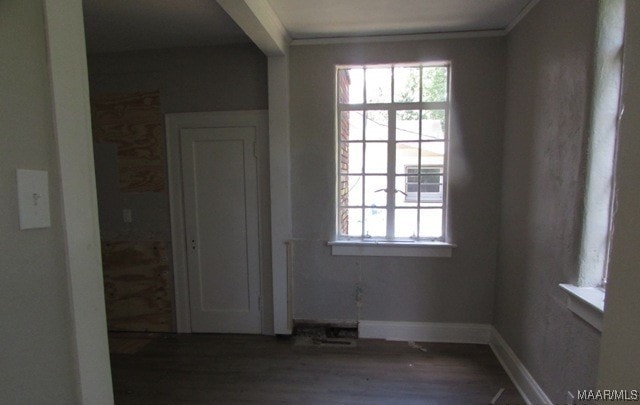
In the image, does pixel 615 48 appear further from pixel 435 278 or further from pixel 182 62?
pixel 182 62

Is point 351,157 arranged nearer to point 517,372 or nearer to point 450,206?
point 450,206

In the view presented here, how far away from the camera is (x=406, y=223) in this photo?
2697 mm

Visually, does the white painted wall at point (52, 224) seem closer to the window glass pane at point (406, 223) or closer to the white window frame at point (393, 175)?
the white window frame at point (393, 175)

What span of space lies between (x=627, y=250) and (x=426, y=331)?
7.31 feet

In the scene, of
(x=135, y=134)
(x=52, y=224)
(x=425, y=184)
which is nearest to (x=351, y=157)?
(x=425, y=184)

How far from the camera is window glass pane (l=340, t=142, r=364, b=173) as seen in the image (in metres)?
2.71

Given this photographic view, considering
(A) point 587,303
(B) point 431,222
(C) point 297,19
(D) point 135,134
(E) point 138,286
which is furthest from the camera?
(E) point 138,286

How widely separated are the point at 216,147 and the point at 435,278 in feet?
7.67

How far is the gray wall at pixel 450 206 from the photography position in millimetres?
2461

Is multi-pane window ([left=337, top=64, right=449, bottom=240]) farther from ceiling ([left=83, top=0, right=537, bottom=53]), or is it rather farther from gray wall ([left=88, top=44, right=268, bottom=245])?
gray wall ([left=88, top=44, right=268, bottom=245])

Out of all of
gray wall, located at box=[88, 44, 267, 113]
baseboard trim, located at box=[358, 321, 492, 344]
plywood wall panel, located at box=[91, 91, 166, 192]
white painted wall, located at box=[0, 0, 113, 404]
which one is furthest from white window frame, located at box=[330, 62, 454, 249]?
white painted wall, located at box=[0, 0, 113, 404]

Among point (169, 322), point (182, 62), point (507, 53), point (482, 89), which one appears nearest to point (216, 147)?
point (182, 62)

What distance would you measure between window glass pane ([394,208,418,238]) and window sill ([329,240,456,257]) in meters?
0.12

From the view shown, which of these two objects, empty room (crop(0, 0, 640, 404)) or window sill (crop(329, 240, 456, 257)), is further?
window sill (crop(329, 240, 456, 257))
